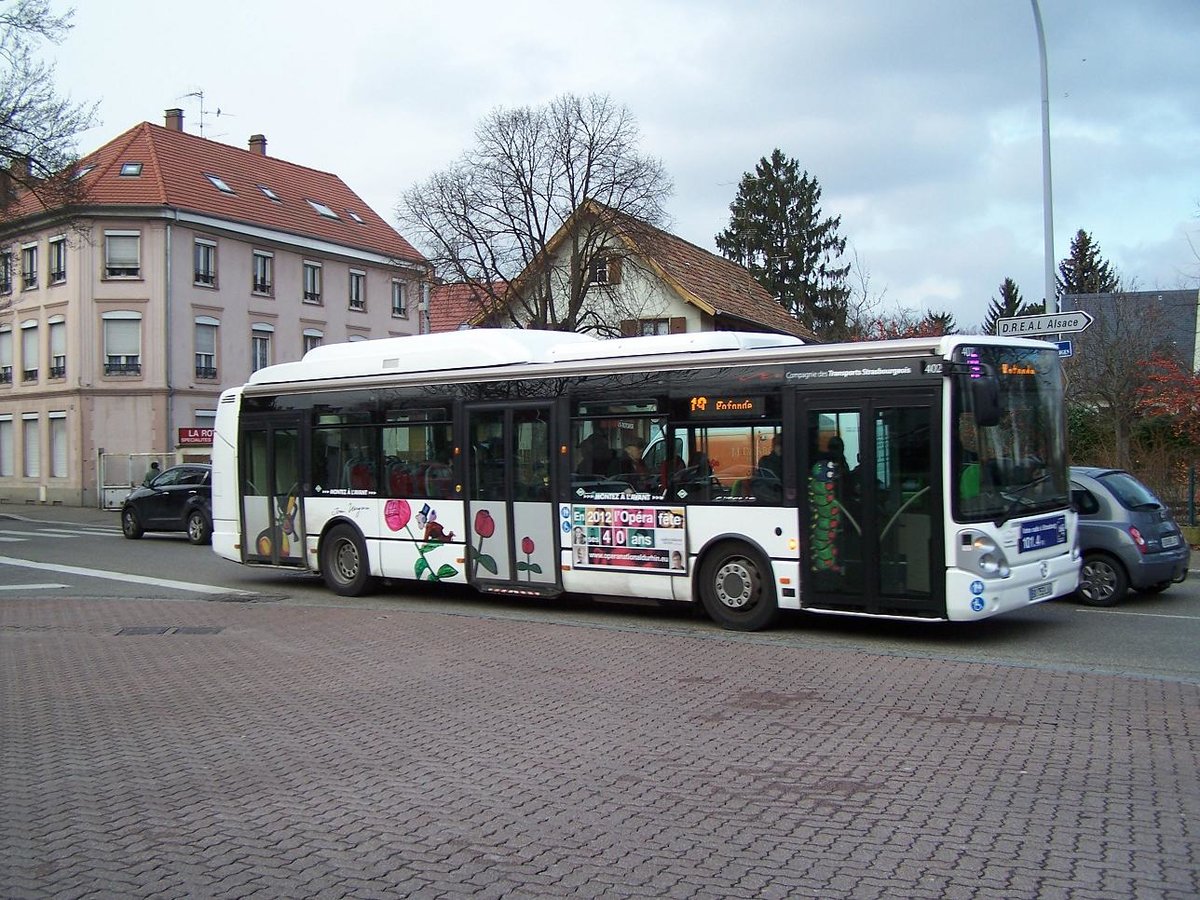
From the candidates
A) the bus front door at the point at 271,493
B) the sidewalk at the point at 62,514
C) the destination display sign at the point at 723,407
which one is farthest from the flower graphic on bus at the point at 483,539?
the sidewalk at the point at 62,514

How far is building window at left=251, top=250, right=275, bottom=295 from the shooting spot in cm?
4469

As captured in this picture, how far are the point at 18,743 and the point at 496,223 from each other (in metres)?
25.4

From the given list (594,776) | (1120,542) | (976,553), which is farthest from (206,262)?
(594,776)

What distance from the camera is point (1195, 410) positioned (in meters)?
19.3

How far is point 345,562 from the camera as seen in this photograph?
1484 cm

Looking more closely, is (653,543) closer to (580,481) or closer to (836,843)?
(580,481)

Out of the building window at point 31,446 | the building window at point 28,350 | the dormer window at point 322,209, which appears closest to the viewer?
the building window at point 31,446

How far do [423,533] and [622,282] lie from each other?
67.5ft

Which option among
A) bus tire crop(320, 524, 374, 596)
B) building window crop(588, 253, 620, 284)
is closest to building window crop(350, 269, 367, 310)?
building window crop(588, 253, 620, 284)

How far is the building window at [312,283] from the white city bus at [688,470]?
1307 inches

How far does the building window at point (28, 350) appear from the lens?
41.9 meters

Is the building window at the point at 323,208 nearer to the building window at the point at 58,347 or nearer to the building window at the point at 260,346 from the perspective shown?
the building window at the point at 260,346

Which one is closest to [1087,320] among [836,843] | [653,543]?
[653,543]

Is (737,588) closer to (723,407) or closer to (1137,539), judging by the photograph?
(723,407)
